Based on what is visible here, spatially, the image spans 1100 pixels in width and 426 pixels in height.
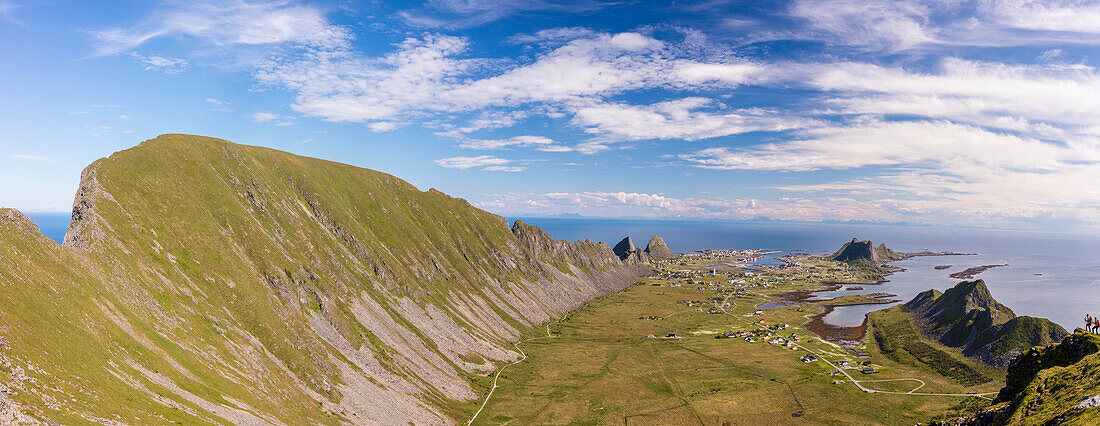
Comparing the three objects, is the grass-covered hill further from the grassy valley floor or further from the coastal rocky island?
the grassy valley floor

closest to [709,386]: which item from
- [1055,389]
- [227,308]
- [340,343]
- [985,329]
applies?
[1055,389]

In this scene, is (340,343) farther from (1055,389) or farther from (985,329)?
(985,329)

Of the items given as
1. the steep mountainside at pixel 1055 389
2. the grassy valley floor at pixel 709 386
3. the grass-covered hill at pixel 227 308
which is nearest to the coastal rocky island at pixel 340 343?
the steep mountainside at pixel 1055 389

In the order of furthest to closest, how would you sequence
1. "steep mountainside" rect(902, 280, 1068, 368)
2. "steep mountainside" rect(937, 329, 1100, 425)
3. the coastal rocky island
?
"steep mountainside" rect(902, 280, 1068, 368) → the coastal rocky island → "steep mountainside" rect(937, 329, 1100, 425)

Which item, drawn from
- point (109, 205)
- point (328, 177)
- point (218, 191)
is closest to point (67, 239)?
point (109, 205)

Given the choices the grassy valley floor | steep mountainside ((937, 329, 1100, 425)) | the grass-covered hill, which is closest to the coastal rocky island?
steep mountainside ((937, 329, 1100, 425))

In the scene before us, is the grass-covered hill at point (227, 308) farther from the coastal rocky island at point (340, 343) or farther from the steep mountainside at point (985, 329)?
the steep mountainside at point (985, 329)
